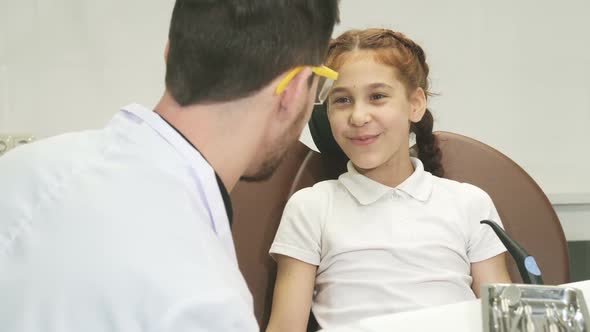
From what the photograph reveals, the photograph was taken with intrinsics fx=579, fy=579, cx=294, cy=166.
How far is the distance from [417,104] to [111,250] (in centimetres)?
101

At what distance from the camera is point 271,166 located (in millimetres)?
863

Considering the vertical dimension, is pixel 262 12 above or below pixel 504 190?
above

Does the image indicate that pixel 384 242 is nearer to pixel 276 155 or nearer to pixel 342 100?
pixel 342 100

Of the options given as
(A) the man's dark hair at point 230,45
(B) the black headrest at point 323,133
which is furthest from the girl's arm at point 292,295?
(A) the man's dark hair at point 230,45

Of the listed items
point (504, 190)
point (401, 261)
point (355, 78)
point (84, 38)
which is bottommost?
point (401, 261)

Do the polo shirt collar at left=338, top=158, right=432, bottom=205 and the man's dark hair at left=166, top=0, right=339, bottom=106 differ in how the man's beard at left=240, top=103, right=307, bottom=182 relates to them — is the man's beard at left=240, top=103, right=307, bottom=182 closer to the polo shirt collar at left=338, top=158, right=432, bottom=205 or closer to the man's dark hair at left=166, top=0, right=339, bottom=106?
the man's dark hair at left=166, top=0, right=339, bottom=106

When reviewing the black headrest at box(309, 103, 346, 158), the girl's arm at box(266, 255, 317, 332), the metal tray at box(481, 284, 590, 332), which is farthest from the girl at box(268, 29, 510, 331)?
the metal tray at box(481, 284, 590, 332)

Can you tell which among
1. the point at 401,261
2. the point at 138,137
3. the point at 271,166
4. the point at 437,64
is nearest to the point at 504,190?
the point at 401,261

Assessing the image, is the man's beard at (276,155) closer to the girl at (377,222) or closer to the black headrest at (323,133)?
the girl at (377,222)

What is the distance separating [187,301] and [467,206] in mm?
959

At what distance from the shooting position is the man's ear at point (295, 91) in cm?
76

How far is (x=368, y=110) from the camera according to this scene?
127 centimetres

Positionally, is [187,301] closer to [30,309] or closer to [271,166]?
[30,309]

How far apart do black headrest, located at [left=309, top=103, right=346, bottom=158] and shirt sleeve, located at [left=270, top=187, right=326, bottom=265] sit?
0.18 metres
